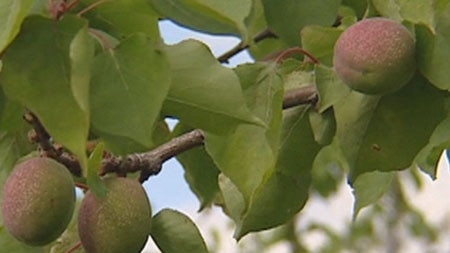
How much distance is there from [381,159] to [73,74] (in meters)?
0.48

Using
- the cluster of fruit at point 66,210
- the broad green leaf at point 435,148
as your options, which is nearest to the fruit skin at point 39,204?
the cluster of fruit at point 66,210

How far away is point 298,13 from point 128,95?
402 millimetres

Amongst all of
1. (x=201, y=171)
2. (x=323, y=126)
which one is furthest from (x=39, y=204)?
(x=201, y=171)

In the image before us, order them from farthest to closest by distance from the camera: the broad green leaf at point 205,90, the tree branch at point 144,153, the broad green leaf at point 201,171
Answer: the broad green leaf at point 201,171
the tree branch at point 144,153
the broad green leaf at point 205,90

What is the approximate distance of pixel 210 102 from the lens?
1.33m

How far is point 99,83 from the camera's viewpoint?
4.09 feet

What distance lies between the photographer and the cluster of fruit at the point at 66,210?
1.34 m

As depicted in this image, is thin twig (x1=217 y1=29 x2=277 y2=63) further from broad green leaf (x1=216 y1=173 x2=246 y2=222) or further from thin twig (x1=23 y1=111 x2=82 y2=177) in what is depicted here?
thin twig (x1=23 y1=111 x2=82 y2=177)

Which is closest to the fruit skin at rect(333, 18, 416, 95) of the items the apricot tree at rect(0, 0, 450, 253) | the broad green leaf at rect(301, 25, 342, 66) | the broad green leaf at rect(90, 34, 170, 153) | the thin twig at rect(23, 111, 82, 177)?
the apricot tree at rect(0, 0, 450, 253)

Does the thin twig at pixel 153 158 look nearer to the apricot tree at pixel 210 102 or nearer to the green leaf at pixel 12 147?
the apricot tree at pixel 210 102

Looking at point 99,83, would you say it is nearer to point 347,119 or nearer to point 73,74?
point 73,74

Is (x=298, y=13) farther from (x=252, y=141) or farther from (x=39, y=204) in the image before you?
(x=39, y=204)

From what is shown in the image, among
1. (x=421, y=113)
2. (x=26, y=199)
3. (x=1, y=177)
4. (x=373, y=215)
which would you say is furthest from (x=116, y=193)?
(x=373, y=215)

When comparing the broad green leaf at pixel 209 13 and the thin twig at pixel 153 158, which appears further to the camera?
the thin twig at pixel 153 158
